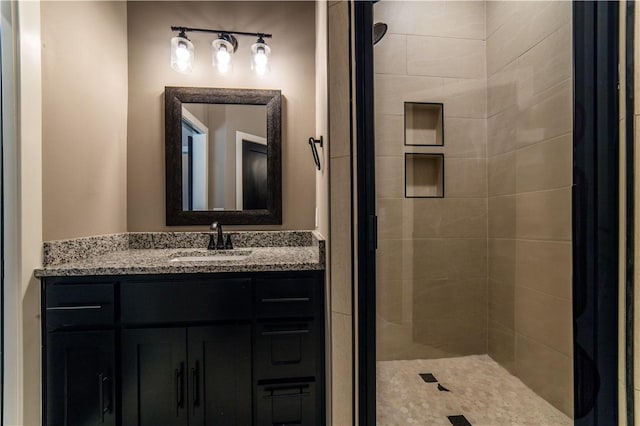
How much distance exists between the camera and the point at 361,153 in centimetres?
111

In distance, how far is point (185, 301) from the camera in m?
1.27

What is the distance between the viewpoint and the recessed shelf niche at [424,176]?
1717mm

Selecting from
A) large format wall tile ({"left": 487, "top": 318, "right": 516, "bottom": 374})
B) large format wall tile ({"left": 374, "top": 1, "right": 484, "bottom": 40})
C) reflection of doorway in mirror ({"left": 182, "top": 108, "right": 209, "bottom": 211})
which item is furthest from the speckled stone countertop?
large format wall tile ({"left": 374, "top": 1, "right": 484, "bottom": 40})

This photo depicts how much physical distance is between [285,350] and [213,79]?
1.73 metres

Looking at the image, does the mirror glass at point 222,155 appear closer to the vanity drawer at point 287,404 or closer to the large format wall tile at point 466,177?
the vanity drawer at point 287,404

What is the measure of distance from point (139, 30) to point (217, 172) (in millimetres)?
1047

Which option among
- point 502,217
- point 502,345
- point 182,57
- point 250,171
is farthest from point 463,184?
point 182,57

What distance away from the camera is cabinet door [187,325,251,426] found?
1.26 metres

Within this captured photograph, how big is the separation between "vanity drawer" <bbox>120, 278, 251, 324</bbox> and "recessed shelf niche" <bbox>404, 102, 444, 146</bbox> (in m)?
1.31

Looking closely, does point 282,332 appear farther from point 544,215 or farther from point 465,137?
point 465,137

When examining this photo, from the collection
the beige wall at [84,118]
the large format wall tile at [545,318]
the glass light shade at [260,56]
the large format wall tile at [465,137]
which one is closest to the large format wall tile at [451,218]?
the large format wall tile at [465,137]

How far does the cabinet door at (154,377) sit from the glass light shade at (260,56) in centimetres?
162

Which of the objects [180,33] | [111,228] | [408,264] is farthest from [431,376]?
[180,33]

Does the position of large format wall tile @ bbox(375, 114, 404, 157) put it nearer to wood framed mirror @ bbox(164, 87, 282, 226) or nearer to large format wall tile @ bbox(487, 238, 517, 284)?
wood framed mirror @ bbox(164, 87, 282, 226)
